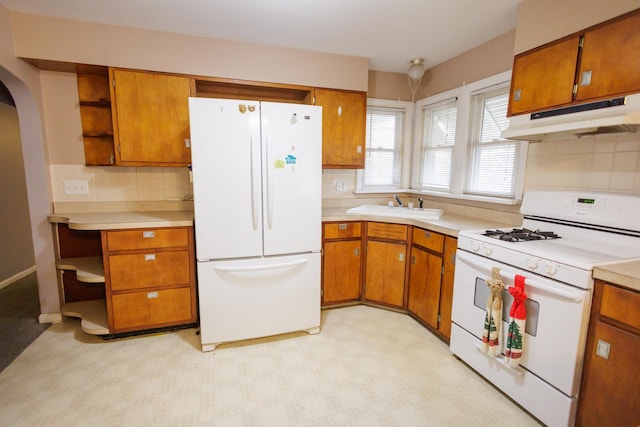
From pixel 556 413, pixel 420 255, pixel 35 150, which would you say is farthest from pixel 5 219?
pixel 556 413

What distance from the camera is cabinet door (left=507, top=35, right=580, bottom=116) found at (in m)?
1.67

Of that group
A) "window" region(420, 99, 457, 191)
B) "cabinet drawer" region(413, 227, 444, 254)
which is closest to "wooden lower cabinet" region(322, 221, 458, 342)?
"cabinet drawer" region(413, 227, 444, 254)

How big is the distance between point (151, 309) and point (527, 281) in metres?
2.56

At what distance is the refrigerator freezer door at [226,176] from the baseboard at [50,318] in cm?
158

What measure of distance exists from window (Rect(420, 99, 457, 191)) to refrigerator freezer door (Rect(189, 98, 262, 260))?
197 centimetres

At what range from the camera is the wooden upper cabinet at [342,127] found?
282 centimetres

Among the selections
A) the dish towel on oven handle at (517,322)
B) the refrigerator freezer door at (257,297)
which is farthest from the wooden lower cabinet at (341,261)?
the dish towel on oven handle at (517,322)

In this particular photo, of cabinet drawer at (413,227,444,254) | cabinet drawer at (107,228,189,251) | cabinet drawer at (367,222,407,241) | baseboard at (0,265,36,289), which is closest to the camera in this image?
cabinet drawer at (107,228,189,251)

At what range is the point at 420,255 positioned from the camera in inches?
99.0

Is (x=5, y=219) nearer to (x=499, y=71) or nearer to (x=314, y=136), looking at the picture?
(x=314, y=136)

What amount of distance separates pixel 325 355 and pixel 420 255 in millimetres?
1118

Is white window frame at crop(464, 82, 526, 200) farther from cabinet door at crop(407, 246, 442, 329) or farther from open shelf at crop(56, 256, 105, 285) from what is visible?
open shelf at crop(56, 256, 105, 285)

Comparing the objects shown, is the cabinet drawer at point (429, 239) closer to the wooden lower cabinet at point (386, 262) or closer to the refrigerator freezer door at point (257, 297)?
the wooden lower cabinet at point (386, 262)


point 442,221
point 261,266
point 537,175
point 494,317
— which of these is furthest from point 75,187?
point 537,175
